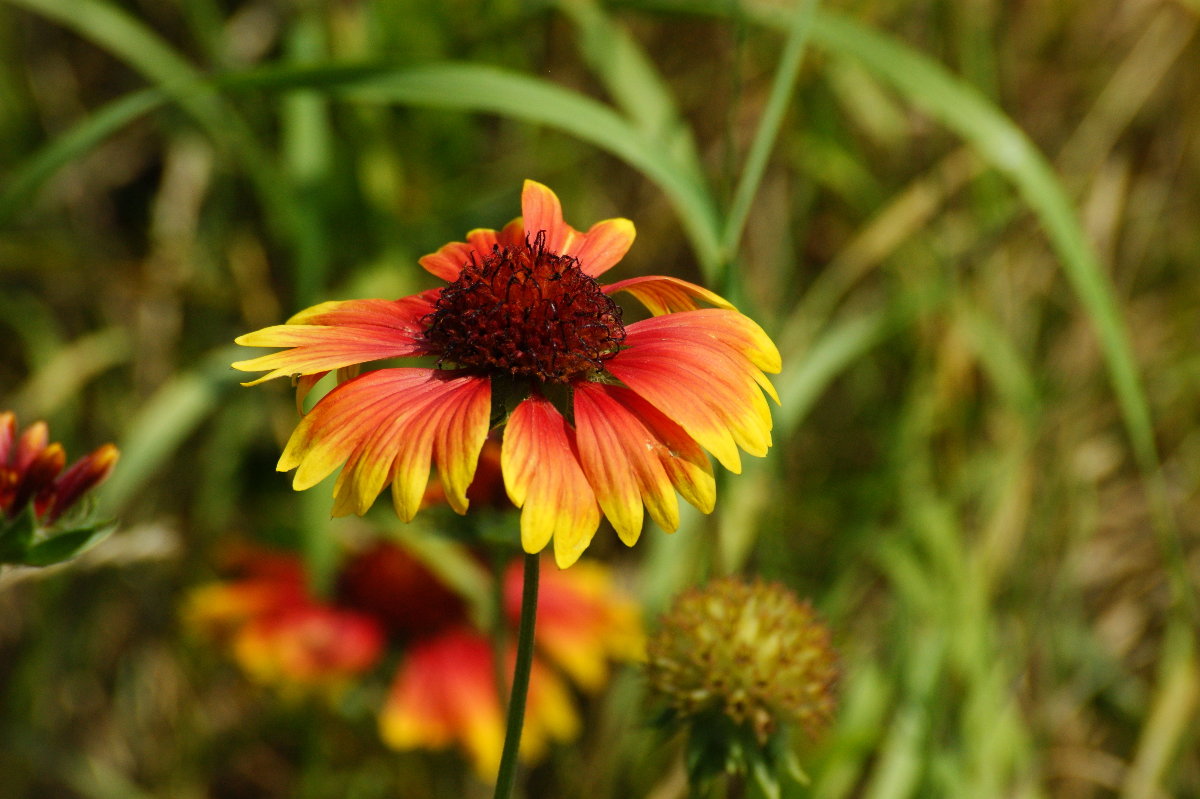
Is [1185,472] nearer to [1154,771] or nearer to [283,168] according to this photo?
[1154,771]

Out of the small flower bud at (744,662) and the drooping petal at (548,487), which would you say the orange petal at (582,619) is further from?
the drooping petal at (548,487)

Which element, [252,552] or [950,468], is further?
[950,468]

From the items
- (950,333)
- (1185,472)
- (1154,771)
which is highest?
(950,333)

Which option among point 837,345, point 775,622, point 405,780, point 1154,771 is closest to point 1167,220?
point 837,345

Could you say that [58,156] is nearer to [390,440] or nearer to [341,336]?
[341,336]

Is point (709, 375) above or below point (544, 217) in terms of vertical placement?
Answer: below

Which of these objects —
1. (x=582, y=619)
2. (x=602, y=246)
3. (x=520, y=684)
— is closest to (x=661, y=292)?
(x=602, y=246)

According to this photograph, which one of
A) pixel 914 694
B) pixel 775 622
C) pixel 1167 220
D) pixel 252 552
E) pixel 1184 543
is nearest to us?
pixel 775 622

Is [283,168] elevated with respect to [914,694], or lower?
elevated
